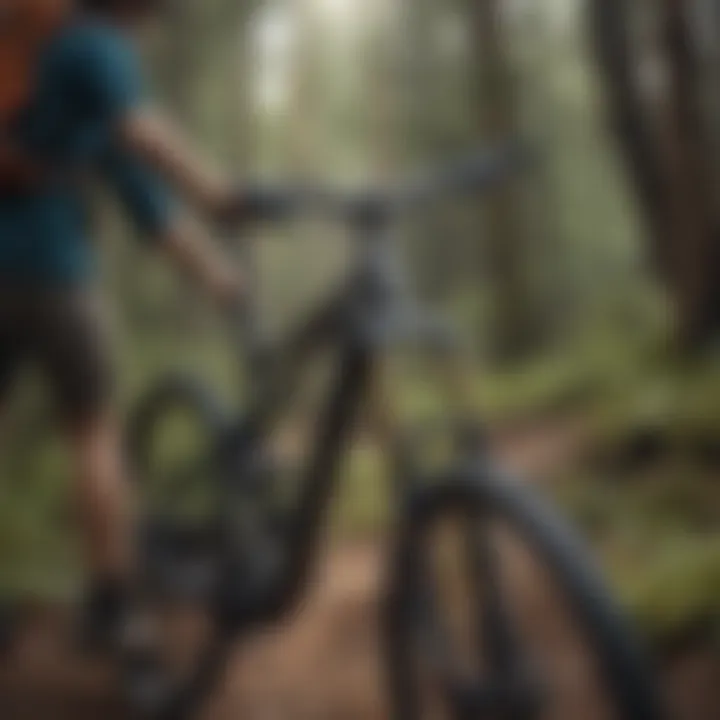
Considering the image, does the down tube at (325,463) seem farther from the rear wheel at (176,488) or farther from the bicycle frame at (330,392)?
the rear wheel at (176,488)

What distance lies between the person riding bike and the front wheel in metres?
0.33

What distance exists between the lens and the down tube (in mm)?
1169

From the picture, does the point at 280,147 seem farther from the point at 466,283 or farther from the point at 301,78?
the point at 466,283

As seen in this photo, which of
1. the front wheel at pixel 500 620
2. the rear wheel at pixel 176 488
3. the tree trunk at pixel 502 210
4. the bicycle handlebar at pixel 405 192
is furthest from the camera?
the rear wheel at pixel 176 488

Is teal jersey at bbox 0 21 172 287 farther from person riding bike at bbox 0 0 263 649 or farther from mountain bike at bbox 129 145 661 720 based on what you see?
mountain bike at bbox 129 145 661 720

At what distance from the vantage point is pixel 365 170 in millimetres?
1281

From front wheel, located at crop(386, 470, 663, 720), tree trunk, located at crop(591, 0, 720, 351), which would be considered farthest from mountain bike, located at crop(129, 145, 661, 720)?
tree trunk, located at crop(591, 0, 720, 351)

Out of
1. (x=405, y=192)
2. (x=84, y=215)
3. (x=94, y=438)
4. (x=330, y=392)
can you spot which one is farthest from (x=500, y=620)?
(x=84, y=215)

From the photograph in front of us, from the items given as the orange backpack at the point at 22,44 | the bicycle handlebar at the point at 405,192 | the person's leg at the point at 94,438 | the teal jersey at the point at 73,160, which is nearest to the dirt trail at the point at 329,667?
the person's leg at the point at 94,438

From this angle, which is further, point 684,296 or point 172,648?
point 172,648

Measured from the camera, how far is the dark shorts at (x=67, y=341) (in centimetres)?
133

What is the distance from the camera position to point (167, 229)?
135 cm

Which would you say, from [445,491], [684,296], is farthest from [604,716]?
[684,296]

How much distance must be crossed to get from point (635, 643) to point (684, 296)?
333 millimetres
